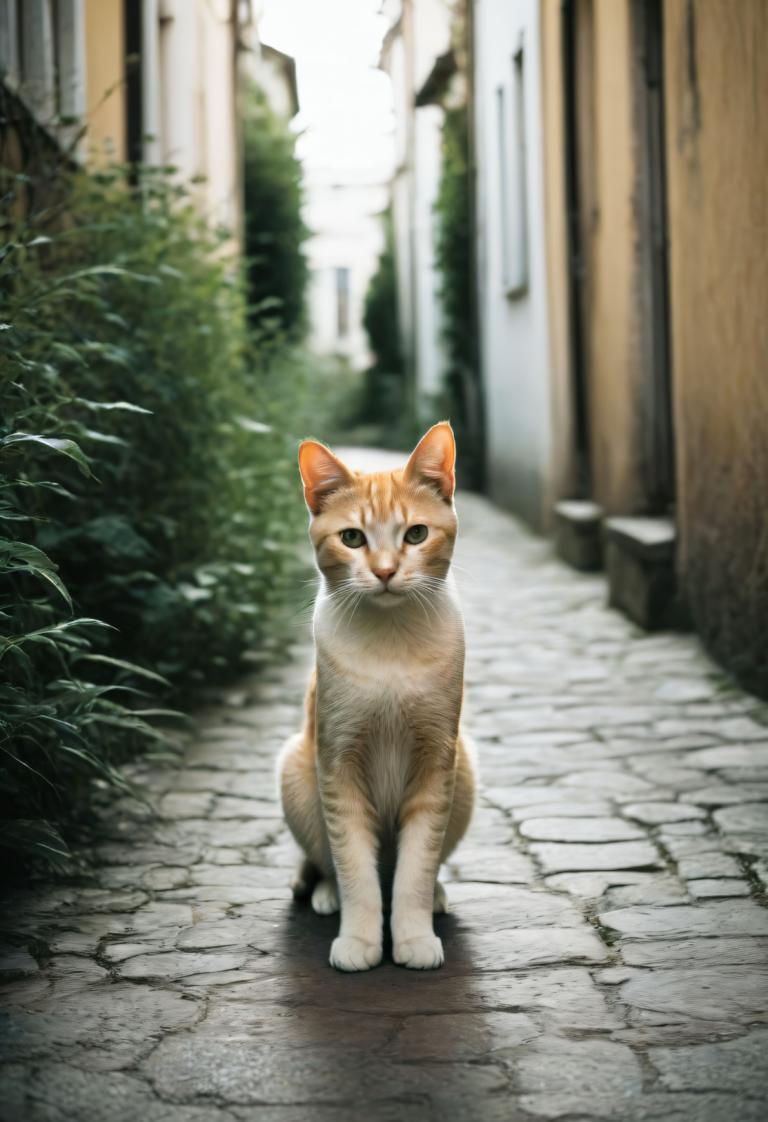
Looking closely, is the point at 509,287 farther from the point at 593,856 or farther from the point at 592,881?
the point at 592,881

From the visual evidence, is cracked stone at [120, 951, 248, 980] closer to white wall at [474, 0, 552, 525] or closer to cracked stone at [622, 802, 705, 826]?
cracked stone at [622, 802, 705, 826]

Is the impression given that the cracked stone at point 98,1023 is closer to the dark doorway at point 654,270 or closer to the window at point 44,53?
the window at point 44,53

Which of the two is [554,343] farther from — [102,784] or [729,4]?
[102,784]

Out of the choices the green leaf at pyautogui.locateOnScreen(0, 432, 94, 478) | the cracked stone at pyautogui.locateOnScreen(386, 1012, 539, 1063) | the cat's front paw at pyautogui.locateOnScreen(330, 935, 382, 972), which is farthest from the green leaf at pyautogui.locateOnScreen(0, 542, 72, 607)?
the cracked stone at pyautogui.locateOnScreen(386, 1012, 539, 1063)

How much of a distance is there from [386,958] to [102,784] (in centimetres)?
169

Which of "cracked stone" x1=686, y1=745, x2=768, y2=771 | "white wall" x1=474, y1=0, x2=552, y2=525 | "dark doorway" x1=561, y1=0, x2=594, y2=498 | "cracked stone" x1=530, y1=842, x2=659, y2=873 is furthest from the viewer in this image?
"white wall" x1=474, y1=0, x2=552, y2=525

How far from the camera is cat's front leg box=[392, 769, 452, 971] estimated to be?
2945 mm

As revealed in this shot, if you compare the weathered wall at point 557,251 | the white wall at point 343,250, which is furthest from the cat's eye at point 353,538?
the white wall at point 343,250

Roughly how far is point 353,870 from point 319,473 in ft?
3.12

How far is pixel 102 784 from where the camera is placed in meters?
4.39

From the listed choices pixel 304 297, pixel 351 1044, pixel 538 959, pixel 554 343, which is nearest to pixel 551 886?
pixel 538 959

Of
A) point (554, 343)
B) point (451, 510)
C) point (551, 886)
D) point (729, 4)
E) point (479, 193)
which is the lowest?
point (551, 886)

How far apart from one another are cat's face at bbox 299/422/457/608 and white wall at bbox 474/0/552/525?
7577 millimetres

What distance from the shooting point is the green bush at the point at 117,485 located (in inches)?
144
